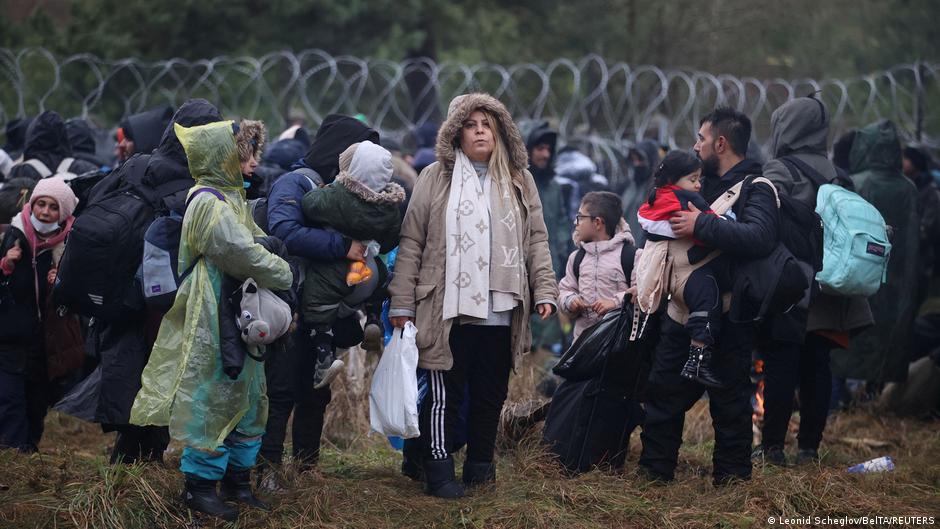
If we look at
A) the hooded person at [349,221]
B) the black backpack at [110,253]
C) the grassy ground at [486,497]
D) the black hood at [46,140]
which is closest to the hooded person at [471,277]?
the hooded person at [349,221]

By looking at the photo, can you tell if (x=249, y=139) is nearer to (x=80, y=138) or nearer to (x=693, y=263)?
(x=693, y=263)

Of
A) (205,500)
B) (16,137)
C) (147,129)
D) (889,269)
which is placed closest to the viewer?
(205,500)

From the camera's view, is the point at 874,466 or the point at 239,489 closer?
the point at 239,489

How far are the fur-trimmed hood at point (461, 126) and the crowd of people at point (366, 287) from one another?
10 mm

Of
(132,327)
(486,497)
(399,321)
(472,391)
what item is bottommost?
(486,497)

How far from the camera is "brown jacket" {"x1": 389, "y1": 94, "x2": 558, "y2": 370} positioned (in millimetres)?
4629

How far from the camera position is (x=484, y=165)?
4.87m

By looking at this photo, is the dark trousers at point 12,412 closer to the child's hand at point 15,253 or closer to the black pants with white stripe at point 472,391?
the child's hand at point 15,253

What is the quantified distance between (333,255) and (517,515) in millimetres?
1298

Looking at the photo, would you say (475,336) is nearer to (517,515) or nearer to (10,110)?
(517,515)

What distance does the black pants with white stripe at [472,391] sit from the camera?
4.72 m

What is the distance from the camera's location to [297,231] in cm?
449

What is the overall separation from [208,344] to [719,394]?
226 centimetres

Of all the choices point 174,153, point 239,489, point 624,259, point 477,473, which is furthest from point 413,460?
point 174,153
